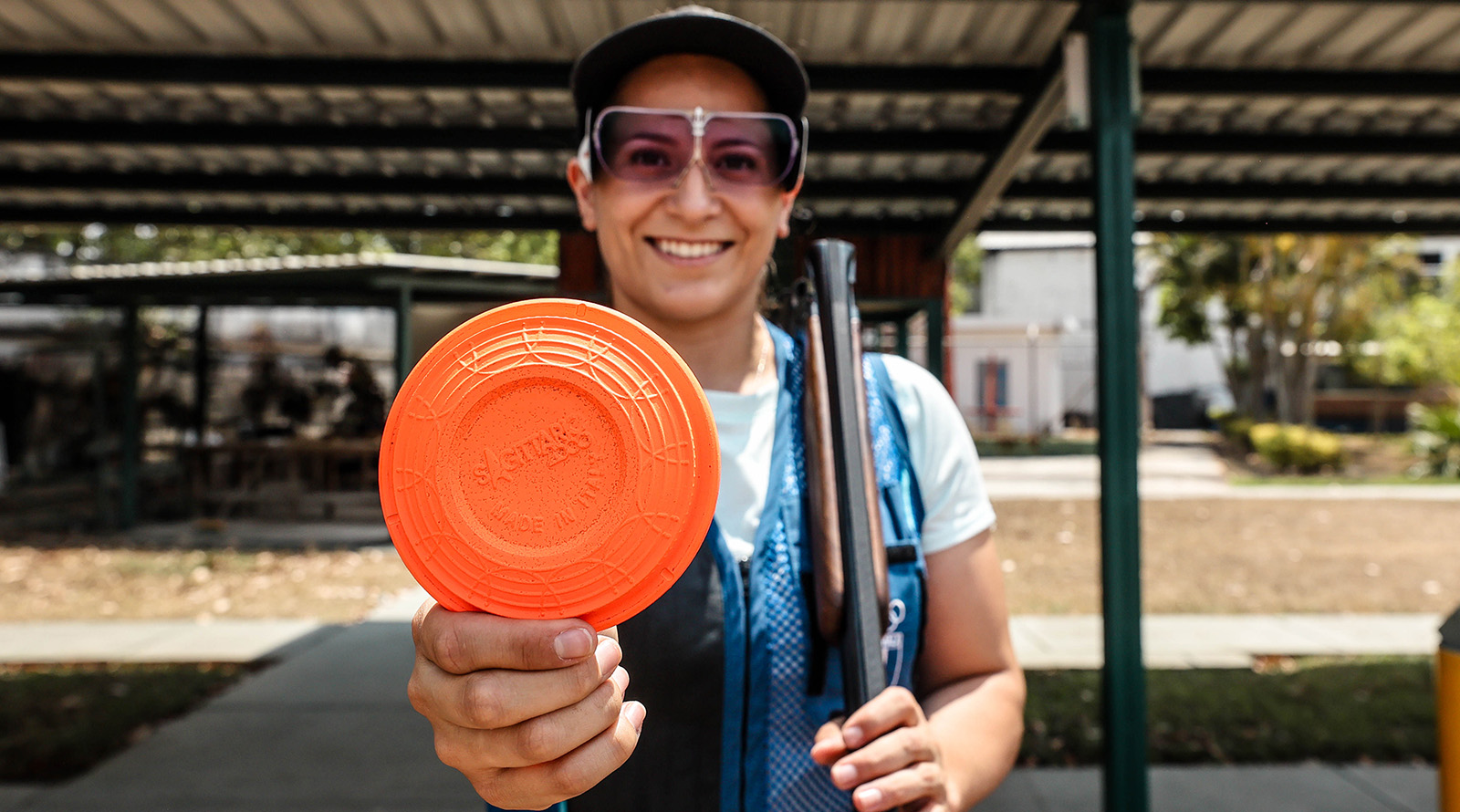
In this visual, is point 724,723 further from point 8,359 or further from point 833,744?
point 8,359

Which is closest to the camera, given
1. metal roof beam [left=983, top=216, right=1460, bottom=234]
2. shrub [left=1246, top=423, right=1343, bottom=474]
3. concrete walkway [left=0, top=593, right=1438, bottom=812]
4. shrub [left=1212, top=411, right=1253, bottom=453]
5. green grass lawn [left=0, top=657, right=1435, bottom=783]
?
concrete walkway [left=0, top=593, right=1438, bottom=812]

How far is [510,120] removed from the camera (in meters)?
5.47

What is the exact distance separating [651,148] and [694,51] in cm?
17

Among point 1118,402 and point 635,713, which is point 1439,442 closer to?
point 1118,402

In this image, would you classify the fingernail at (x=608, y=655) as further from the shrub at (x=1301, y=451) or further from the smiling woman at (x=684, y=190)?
the shrub at (x=1301, y=451)

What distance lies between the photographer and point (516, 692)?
80 centimetres

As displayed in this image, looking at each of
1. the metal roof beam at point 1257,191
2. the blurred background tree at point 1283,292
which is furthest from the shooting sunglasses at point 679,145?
the blurred background tree at point 1283,292

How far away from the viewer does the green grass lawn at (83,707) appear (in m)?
4.50

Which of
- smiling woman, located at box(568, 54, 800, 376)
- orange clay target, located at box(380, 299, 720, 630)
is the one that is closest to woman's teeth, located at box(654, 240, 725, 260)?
smiling woman, located at box(568, 54, 800, 376)

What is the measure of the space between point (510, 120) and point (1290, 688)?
19.8 ft

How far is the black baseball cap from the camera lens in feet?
4.08

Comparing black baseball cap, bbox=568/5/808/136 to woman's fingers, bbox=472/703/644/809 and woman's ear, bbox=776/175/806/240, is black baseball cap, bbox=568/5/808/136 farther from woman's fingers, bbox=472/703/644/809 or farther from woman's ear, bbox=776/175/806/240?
woman's fingers, bbox=472/703/644/809

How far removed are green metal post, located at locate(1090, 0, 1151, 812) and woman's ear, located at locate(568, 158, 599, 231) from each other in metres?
2.78

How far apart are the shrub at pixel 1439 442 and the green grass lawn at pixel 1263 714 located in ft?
47.7
